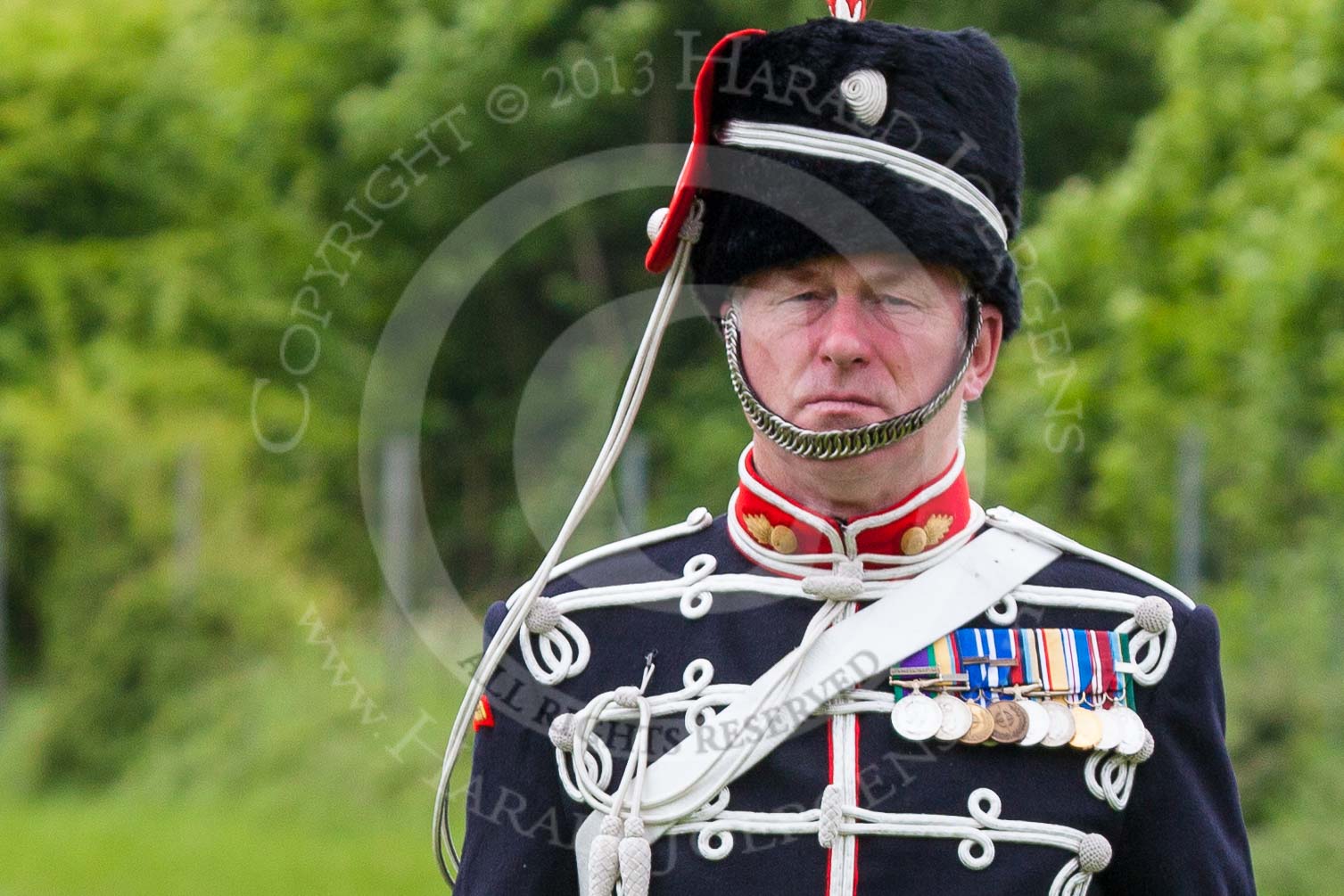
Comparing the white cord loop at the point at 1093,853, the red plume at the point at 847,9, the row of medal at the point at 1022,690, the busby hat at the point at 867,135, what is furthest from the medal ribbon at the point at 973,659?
the red plume at the point at 847,9

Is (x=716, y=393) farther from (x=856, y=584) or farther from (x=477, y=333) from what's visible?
(x=856, y=584)

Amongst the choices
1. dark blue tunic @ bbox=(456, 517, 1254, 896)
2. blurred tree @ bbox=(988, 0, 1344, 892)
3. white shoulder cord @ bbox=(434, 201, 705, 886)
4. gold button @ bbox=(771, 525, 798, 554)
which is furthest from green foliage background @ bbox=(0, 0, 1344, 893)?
white shoulder cord @ bbox=(434, 201, 705, 886)

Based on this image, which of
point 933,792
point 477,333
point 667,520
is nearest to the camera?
point 933,792

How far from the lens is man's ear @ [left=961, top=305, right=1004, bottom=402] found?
269 centimetres

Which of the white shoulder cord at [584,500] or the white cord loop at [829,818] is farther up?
the white shoulder cord at [584,500]

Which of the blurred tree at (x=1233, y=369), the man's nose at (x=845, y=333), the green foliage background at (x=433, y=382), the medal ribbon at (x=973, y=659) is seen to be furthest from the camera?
the green foliage background at (x=433, y=382)

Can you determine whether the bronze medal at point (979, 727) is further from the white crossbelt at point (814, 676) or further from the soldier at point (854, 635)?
the white crossbelt at point (814, 676)

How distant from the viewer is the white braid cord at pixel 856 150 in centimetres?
259

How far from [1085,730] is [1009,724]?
0.10m

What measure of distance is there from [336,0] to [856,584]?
10906 millimetres

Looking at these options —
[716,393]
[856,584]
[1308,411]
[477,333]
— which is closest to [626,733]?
[856,584]

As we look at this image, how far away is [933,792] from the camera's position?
257 cm

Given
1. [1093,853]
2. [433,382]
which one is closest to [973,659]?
[1093,853]

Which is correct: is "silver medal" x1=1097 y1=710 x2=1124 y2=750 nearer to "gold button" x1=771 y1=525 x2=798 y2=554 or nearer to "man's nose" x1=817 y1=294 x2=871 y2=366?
"gold button" x1=771 y1=525 x2=798 y2=554
